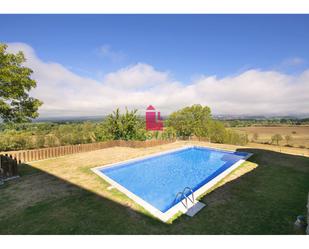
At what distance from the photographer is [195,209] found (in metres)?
4.79

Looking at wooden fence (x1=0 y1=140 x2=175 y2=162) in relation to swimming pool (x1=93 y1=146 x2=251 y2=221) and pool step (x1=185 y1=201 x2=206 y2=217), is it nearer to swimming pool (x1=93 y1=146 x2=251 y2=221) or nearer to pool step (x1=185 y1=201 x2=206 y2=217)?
swimming pool (x1=93 y1=146 x2=251 y2=221)

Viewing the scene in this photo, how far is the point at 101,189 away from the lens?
6262 mm

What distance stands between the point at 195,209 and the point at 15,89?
9521mm

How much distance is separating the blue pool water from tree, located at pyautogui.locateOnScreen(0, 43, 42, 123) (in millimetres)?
5321

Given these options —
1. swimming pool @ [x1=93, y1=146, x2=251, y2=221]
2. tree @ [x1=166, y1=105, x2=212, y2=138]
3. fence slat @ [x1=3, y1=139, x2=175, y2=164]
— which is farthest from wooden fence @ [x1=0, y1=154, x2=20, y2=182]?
tree @ [x1=166, y1=105, x2=212, y2=138]

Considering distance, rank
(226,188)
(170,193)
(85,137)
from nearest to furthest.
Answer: (226,188), (170,193), (85,137)

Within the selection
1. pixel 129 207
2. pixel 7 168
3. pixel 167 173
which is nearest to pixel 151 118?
pixel 167 173

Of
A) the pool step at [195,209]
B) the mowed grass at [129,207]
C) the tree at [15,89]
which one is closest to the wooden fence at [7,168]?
the mowed grass at [129,207]

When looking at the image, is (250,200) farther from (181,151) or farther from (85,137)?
(85,137)

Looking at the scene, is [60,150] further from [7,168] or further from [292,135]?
[292,135]

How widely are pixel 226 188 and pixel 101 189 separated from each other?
489 centimetres

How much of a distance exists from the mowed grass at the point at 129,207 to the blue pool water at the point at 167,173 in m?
1.65

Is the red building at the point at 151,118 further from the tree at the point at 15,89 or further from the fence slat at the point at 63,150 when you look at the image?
the tree at the point at 15,89
